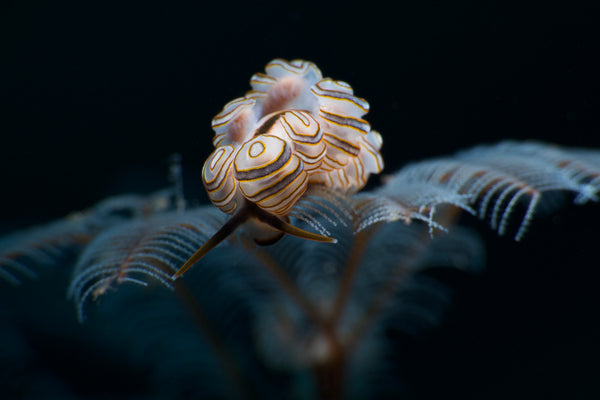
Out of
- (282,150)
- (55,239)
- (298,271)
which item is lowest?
(298,271)

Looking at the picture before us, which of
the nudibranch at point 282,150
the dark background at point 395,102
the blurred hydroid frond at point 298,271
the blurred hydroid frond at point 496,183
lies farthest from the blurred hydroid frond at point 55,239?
the blurred hydroid frond at point 496,183

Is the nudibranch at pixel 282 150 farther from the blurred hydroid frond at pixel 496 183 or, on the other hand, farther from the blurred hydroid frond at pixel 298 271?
the blurred hydroid frond at pixel 496 183

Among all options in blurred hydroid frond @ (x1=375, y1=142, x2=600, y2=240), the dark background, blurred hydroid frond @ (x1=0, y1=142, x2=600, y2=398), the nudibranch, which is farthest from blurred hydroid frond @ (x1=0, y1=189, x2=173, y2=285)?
blurred hydroid frond @ (x1=375, y1=142, x2=600, y2=240)

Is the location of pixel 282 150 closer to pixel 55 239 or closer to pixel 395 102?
pixel 55 239

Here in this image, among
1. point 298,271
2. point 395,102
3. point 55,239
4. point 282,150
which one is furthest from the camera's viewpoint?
point 395,102

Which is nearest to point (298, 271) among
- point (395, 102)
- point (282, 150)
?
point (282, 150)

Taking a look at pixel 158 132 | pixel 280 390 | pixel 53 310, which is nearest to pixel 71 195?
pixel 158 132

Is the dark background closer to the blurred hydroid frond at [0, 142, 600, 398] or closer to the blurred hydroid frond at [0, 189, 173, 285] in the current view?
the blurred hydroid frond at [0, 189, 173, 285]
